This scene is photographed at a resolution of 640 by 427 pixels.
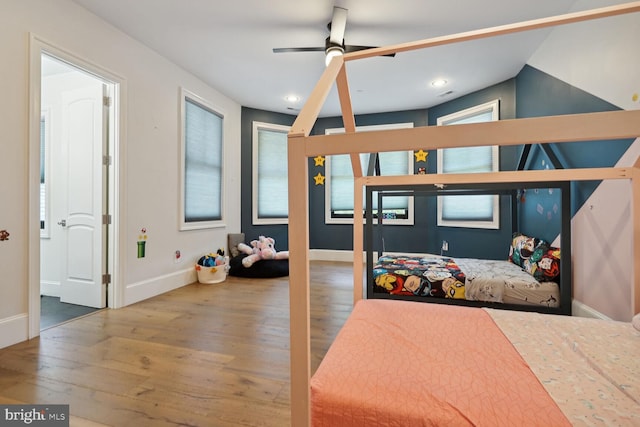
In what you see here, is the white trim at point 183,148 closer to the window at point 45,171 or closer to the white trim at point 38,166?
the white trim at point 38,166

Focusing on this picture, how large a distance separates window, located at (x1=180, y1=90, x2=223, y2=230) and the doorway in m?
0.83

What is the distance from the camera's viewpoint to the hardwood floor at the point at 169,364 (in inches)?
49.8

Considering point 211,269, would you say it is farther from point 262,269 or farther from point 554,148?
point 554,148

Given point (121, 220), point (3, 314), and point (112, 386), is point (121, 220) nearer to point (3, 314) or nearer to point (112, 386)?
point (3, 314)

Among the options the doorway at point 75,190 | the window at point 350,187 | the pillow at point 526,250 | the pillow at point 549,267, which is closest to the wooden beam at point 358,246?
the pillow at point 549,267

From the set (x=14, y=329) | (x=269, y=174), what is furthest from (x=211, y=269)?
(x=269, y=174)

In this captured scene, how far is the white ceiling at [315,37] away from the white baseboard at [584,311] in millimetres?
2041

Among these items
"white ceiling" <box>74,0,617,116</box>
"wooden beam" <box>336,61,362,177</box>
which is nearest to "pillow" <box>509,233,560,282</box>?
"white ceiling" <box>74,0,617,116</box>

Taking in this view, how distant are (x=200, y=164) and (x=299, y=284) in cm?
351

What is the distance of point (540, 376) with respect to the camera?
855 millimetres

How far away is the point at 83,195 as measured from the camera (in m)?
2.78

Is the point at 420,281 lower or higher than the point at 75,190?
lower

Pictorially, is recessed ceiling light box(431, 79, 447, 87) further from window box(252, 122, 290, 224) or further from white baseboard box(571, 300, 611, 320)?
white baseboard box(571, 300, 611, 320)

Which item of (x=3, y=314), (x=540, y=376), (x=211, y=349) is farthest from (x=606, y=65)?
(x=3, y=314)
